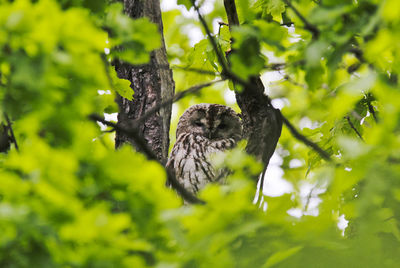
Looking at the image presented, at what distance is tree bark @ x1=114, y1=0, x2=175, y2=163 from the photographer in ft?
10.2

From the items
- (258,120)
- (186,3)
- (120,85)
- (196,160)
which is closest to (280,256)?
(258,120)

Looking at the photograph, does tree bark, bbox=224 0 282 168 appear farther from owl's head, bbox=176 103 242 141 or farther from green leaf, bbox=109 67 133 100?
owl's head, bbox=176 103 242 141

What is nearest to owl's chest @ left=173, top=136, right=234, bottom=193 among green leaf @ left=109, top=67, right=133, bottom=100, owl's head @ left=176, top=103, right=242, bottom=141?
owl's head @ left=176, top=103, right=242, bottom=141

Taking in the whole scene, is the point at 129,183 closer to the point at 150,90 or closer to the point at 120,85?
the point at 120,85

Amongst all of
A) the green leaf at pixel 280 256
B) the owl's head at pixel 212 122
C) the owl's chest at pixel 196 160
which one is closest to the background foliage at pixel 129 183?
the green leaf at pixel 280 256

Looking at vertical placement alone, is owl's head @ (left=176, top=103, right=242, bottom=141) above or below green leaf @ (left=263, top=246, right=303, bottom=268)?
above

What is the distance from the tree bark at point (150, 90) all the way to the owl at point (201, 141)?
61 cm

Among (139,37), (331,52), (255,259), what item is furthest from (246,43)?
(255,259)

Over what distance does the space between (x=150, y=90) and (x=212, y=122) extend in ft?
4.30

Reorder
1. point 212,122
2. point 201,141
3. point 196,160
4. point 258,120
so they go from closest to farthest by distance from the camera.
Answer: point 258,120, point 196,160, point 201,141, point 212,122

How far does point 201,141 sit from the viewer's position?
4.13 m

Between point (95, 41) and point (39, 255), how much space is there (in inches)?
21.9

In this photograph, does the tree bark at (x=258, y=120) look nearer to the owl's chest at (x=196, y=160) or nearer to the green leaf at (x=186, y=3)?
the green leaf at (x=186, y=3)

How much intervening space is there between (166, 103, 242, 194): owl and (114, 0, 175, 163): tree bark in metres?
0.61
